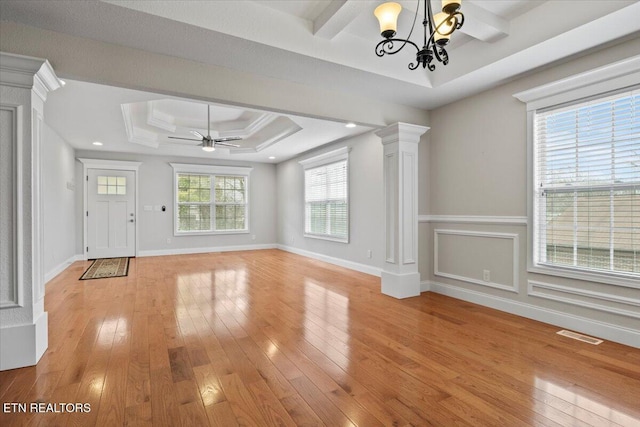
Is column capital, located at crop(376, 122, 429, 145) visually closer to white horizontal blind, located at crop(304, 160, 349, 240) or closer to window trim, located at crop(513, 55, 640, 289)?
window trim, located at crop(513, 55, 640, 289)

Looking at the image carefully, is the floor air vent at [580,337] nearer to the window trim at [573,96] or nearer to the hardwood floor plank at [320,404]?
the window trim at [573,96]

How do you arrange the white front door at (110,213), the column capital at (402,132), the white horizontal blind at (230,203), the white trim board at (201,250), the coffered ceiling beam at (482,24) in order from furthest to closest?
the white horizontal blind at (230,203), the white trim board at (201,250), the white front door at (110,213), the column capital at (402,132), the coffered ceiling beam at (482,24)

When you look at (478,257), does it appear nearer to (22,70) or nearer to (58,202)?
(22,70)

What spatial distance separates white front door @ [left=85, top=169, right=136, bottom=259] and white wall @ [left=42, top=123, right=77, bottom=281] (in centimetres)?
33

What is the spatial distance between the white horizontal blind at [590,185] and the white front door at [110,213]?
7788 millimetres

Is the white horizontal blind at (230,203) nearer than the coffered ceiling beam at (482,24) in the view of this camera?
No

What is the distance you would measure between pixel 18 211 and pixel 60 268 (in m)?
4.20

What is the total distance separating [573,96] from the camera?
2.85 metres

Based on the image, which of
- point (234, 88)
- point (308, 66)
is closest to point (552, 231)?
point (308, 66)

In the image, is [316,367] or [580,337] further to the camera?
[580,337]

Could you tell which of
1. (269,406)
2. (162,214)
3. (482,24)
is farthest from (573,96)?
(162,214)

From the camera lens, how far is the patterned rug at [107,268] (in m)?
5.29

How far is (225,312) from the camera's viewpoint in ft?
11.2

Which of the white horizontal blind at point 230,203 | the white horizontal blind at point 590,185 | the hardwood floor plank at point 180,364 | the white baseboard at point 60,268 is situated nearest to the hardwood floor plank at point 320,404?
the hardwood floor plank at point 180,364
